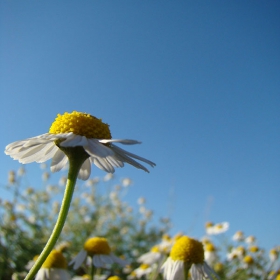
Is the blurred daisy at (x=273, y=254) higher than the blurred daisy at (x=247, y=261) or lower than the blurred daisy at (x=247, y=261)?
higher

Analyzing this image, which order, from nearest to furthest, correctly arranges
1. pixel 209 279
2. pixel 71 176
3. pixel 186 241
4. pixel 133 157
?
pixel 71 176, pixel 133 157, pixel 209 279, pixel 186 241

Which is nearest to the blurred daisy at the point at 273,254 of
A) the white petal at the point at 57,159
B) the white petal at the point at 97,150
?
the white petal at the point at 57,159

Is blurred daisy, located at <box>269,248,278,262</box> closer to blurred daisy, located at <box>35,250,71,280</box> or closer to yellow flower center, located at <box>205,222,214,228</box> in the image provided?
yellow flower center, located at <box>205,222,214,228</box>

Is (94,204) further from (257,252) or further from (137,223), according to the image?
(257,252)

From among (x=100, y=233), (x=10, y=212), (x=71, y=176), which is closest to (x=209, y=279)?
(x=71, y=176)

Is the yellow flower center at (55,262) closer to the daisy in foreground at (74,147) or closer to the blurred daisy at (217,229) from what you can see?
the daisy in foreground at (74,147)

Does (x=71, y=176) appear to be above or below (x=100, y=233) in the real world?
above

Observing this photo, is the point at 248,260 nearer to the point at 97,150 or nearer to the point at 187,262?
the point at 187,262

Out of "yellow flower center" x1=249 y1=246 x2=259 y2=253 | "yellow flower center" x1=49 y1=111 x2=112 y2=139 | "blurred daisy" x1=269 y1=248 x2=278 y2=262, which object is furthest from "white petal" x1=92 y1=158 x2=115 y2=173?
"blurred daisy" x1=269 y1=248 x2=278 y2=262
